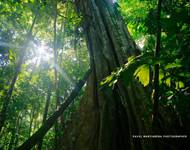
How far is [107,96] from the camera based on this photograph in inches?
115

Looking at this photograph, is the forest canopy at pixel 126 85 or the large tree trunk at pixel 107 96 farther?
the large tree trunk at pixel 107 96

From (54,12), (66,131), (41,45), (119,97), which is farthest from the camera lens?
(41,45)

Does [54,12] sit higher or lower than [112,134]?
higher

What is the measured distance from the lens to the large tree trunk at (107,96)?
2.54m

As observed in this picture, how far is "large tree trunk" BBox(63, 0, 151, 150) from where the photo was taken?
2539 millimetres

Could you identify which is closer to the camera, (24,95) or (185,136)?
(185,136)

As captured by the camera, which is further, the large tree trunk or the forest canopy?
the large tree trunk

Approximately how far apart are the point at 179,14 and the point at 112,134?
1.69 metres

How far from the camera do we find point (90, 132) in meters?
2.94

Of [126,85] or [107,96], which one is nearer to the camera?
[126,85]

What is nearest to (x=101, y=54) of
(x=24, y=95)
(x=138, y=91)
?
(x=138, y=91)

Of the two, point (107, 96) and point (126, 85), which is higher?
point (107, 96)

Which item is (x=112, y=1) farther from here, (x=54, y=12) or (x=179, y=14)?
(x=179, y=14)

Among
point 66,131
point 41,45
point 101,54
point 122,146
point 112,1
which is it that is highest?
point 41,45
